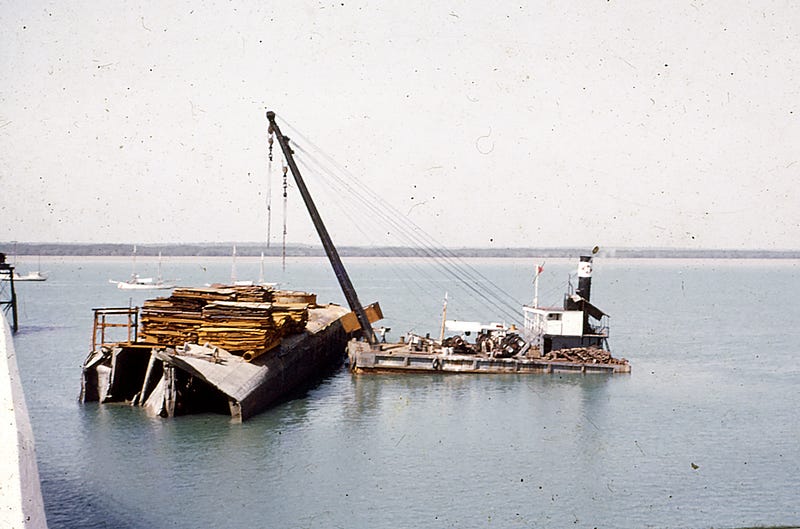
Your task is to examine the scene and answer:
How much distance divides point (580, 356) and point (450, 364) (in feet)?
23.7

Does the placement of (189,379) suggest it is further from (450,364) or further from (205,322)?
(450,364)

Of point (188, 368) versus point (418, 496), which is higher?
point (188, 368)

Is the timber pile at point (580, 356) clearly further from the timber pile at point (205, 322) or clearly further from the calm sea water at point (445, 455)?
the timber pile at point (205, 322)

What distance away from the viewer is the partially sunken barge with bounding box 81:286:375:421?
30.0 metres

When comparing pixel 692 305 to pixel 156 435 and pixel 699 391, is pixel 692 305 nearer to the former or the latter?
pixel 699 391

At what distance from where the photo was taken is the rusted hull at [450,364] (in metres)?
41.7

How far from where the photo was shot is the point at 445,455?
2720 centimetres

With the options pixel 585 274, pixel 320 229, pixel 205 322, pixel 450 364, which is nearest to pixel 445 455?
pixel 205 322

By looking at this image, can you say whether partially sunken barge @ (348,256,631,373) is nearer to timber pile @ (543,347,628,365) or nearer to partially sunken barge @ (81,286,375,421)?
timber pile @ (543,347,628,365)

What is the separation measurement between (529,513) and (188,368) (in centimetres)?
1327

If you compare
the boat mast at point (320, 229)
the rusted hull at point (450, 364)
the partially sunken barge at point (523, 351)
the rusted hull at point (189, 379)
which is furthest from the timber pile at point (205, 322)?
the partially sunken barge at point (523, 351)

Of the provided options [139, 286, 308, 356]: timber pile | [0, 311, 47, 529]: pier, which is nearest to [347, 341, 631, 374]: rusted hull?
[139, 286, 308, 356]: timber pile

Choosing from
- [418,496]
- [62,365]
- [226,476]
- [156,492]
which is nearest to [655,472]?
[418,496]

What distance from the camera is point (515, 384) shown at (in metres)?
41.0
